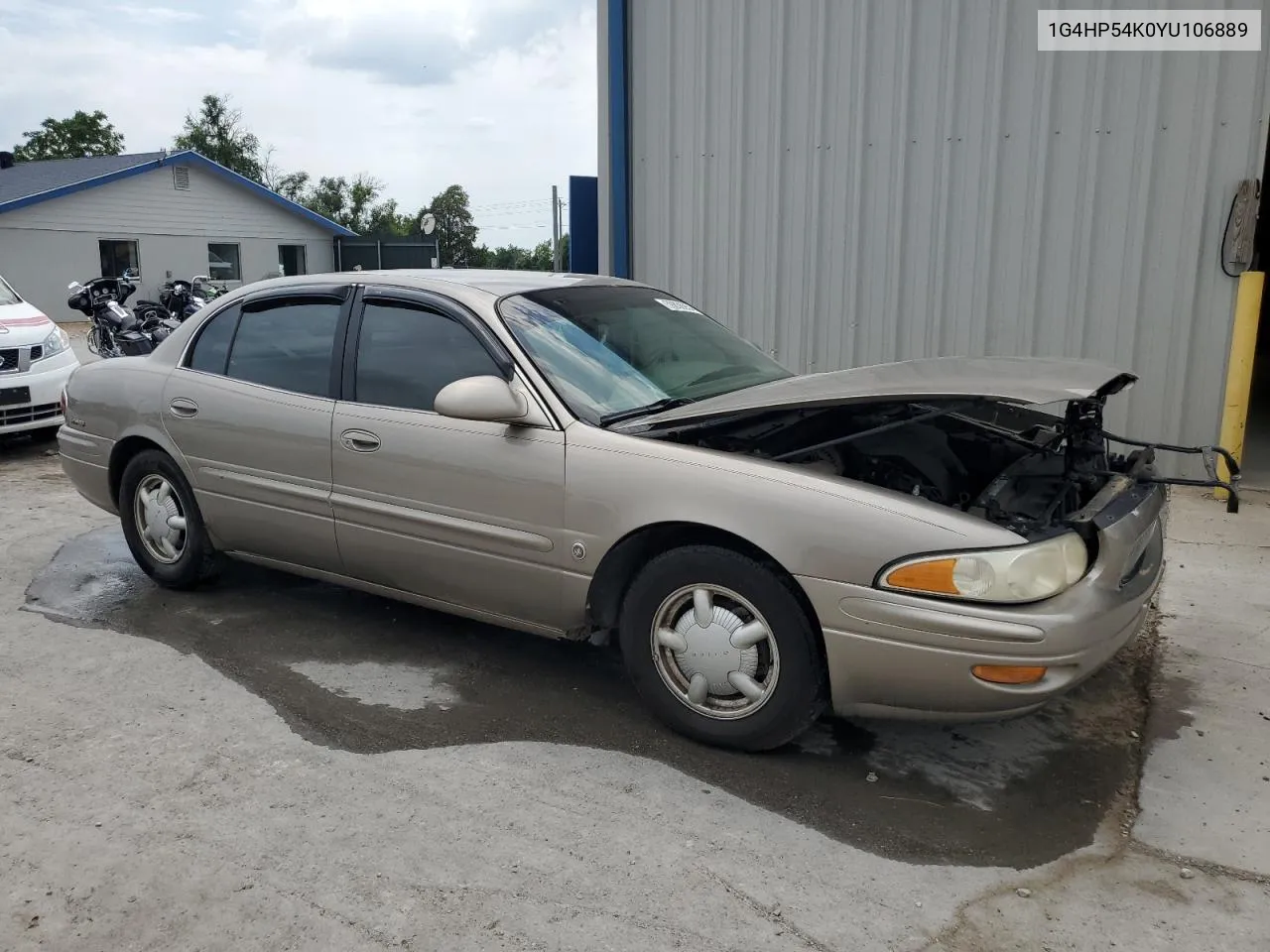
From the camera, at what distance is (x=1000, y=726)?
149 inches

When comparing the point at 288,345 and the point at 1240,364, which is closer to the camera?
the point at 288,345

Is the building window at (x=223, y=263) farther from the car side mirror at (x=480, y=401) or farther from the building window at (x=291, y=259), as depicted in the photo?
the car side mirror at (x=480, y=401)

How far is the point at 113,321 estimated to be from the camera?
12.8 metres

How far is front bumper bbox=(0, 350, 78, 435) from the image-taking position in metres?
8.88

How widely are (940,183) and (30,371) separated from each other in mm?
7652

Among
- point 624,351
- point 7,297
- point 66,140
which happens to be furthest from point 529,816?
point 66,140

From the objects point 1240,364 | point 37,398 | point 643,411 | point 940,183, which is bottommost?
point 37,398

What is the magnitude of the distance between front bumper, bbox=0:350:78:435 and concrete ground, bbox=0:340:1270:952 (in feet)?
16.5

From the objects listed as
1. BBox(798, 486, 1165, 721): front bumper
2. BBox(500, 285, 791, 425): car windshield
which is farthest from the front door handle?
BBox(798, 486, 1165, 721): front bumper

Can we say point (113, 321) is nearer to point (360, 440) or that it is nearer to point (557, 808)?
point (360, 440)

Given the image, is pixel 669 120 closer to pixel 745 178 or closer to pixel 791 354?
pixel 745 178

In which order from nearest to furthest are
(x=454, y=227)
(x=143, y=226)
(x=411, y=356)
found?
(x=411, y=356), (x=143, y=226), (x=454, y=227)

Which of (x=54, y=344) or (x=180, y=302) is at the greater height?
(x=180, y=302)

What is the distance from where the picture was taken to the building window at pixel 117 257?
94.8ft
